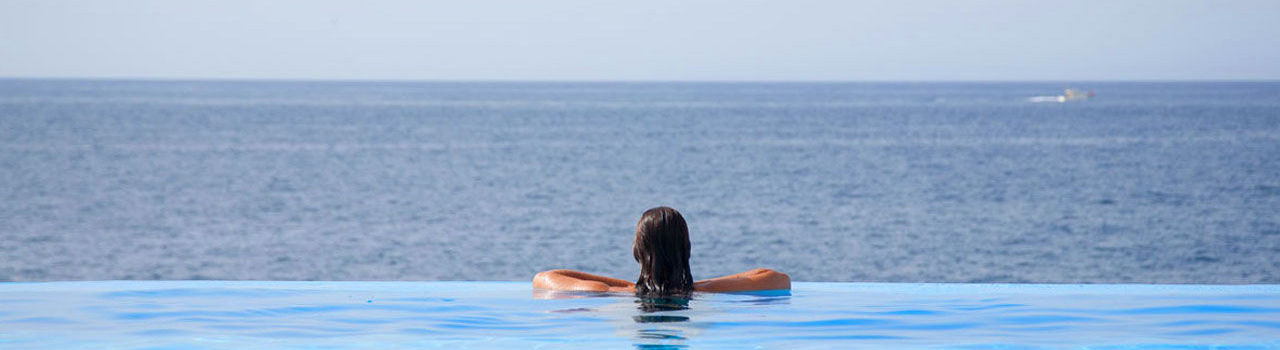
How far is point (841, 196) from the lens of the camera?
2859 cm

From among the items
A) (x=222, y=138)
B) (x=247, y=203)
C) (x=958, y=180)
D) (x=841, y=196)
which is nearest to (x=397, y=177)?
(x=247, y=203)

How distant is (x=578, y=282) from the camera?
6.24m

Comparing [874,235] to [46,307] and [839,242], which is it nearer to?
[839,242]

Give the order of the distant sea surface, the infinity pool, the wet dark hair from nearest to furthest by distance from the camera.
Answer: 1. the infinity pool
2. the wet dark hair
3. the distant sea surface

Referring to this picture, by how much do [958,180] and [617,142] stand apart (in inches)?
863

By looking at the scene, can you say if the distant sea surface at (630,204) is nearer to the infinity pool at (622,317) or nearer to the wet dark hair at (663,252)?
the infinity pool at (622,317)

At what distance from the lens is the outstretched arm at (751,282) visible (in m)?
6.07

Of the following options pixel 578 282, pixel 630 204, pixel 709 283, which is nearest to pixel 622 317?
pixel 709 283

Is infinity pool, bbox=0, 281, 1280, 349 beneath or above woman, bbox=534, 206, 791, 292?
beneath

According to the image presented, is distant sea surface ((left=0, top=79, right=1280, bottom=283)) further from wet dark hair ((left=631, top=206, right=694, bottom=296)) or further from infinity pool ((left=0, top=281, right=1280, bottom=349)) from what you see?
wet dark hair ((left=631, top=206, right=694, bottom=296))

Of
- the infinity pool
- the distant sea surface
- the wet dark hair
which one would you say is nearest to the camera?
the infinity pool

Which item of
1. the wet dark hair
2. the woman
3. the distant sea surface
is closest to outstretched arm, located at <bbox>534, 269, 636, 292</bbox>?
the woman

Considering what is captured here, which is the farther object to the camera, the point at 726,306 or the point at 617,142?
the point at 617,142

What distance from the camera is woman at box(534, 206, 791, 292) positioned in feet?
17.4
